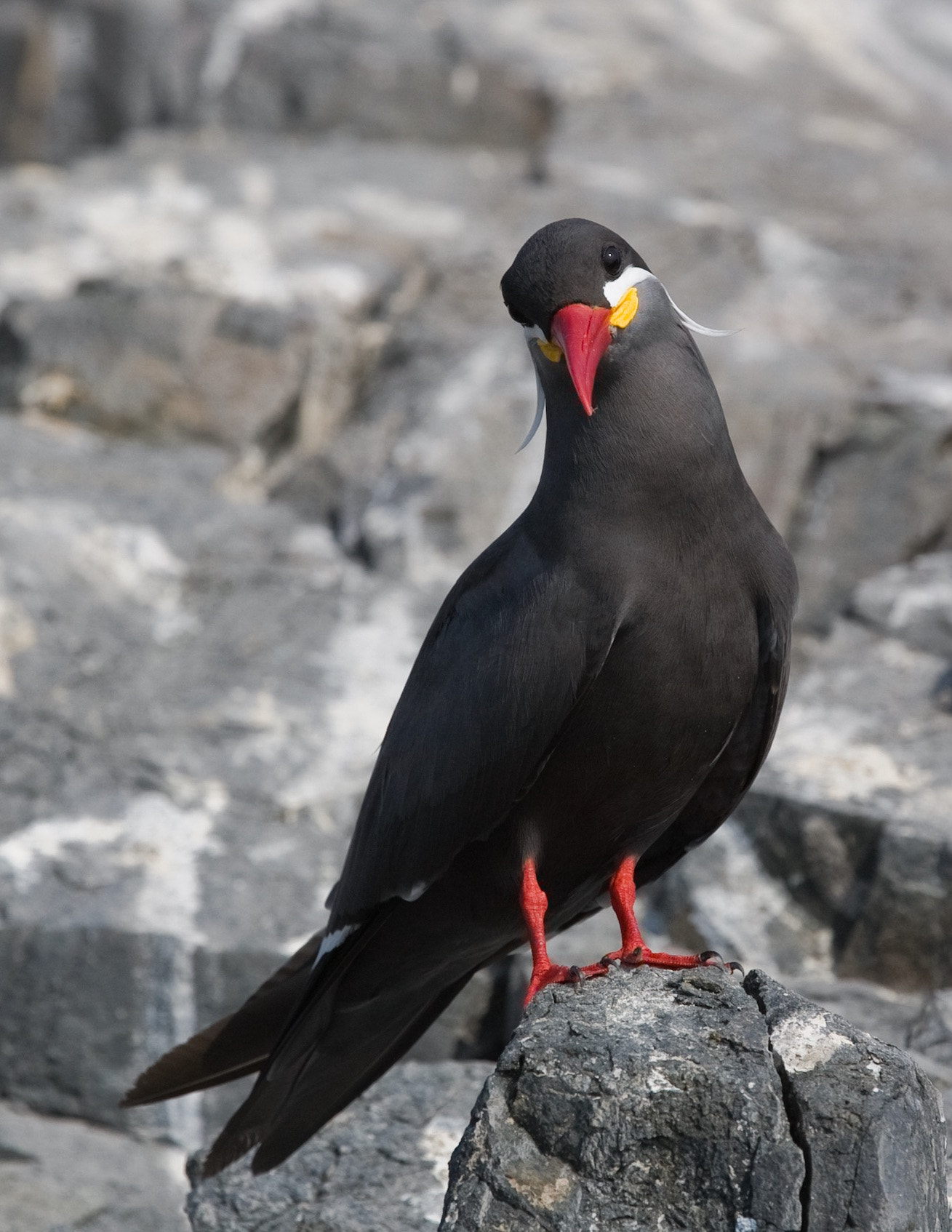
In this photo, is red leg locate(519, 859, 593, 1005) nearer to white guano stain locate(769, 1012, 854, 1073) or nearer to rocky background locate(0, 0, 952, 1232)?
white guano stain locate(769, 1012, 854, 1073)

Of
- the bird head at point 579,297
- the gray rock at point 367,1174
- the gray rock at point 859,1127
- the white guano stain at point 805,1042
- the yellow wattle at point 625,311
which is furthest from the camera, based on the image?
the gray rock at point 367,1174

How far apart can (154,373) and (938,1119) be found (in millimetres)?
5762

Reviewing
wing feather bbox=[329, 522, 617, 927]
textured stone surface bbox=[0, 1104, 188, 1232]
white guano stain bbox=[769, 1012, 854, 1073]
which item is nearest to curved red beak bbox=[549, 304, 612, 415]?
wing feather bbox=[329, 522, 617, 927]

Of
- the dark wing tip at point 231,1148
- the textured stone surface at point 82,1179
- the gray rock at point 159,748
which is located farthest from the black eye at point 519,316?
the textured stone surface at point 82,1179

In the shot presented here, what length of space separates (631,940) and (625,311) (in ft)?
4.70

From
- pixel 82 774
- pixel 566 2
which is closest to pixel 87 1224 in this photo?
pixel 82 774

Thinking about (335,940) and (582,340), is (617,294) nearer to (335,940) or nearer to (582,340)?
(582,340)

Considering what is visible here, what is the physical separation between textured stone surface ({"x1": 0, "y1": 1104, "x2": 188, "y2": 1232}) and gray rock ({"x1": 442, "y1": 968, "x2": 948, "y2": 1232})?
1.76 m

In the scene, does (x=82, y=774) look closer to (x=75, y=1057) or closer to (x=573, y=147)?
(x=75, y=1057)

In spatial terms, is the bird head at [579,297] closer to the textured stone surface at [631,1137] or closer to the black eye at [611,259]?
the black eye at [611,259]

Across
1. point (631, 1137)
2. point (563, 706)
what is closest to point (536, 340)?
point (563, 706)

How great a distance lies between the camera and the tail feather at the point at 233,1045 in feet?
11.5

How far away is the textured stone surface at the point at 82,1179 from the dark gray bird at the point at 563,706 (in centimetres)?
75

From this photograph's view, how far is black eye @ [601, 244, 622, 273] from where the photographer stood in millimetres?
3240
